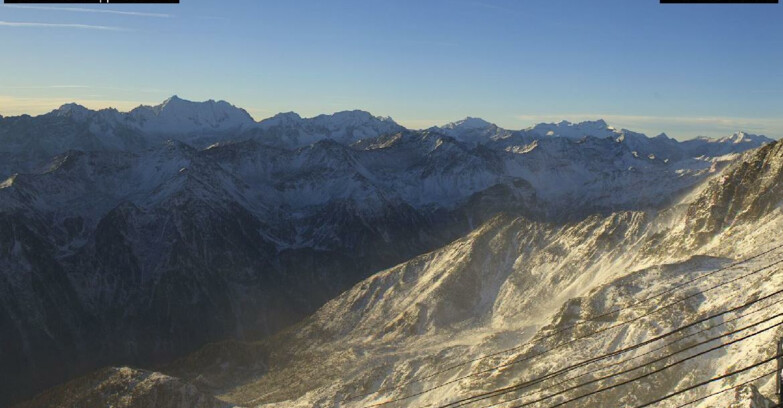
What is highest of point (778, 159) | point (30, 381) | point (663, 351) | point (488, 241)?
point (778, 159)

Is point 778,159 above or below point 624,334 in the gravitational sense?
above

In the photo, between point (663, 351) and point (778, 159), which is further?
point (778, 159)

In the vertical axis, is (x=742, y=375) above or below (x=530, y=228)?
below

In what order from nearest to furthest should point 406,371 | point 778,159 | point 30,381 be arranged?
point 406,371 < point 778,159 < point 30,381

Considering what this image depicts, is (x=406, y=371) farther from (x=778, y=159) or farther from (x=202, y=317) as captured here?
(x=202, y=317)

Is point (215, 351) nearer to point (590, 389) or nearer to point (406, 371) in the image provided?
point (406, 371)

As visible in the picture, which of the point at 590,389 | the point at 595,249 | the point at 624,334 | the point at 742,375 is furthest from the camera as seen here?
the point at 595,249

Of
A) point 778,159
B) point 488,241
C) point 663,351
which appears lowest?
point 663,351

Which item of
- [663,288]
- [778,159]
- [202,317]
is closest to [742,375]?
[663,288]

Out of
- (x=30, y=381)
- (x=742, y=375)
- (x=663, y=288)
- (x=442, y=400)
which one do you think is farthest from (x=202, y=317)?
(x=742, y=375)
